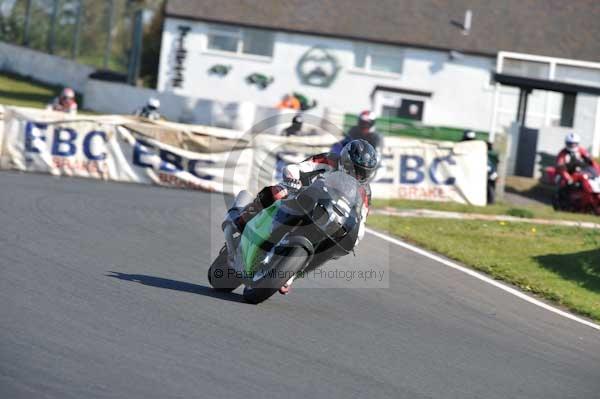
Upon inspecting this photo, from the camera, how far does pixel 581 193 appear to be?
884 inches

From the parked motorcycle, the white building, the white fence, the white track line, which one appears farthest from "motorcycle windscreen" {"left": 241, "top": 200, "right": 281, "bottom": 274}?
the white fence

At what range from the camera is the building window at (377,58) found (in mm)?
42500

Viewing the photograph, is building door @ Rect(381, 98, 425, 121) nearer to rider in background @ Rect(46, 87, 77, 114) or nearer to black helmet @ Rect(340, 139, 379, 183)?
rider in background @ Rect(46, 87, 77, 114)

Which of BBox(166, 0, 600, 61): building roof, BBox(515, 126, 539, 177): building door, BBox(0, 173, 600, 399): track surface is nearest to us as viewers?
BBox(0, 173, 600, 399): track surface

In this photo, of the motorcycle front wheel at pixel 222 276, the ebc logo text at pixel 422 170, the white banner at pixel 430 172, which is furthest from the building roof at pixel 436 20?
the motorcycle front wheel at pixel 222 276

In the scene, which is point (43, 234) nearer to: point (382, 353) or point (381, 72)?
point (382, 353)

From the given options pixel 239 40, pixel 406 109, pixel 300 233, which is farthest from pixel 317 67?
pixel 300 233

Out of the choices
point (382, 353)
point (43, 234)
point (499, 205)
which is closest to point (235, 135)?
point (499, 205)

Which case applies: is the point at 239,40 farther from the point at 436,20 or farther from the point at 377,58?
the point at 436,20

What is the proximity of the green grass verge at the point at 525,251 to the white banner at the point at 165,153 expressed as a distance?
2886 millimetres

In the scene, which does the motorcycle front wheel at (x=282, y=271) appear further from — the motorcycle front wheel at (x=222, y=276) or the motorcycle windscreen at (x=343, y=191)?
the motorcycle front wheel at (x=222, y=276)

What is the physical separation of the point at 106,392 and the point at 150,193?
490 inches

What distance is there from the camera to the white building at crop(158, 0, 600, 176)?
4169cm

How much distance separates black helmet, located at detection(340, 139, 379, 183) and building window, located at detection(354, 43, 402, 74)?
34058 millimetres
